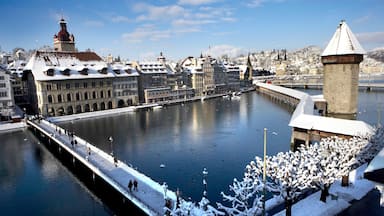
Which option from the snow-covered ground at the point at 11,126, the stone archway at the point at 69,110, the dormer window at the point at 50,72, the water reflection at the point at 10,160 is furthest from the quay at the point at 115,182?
the dormer window at the point at 50,72

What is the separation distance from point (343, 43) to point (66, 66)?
48393 millimetres

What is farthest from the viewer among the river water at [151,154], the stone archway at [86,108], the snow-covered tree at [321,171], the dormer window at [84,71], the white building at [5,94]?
the stone archway at [86,108]

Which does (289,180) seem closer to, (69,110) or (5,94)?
(69,110)

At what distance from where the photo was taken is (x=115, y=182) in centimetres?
1947

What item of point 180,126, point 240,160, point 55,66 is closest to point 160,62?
point 55,66

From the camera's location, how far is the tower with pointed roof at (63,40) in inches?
2640

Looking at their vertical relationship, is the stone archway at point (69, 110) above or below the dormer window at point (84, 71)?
below

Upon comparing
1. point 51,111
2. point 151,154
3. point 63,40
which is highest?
point 63,40

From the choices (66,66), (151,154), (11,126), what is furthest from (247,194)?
(66,66)

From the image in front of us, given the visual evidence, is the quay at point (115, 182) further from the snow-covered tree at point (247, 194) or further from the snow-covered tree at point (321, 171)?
the snow-covered tree at point (321, 171)

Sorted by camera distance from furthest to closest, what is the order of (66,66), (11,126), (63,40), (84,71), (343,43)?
(63,40), (84,71), (66,66), (11,126), (343,43)

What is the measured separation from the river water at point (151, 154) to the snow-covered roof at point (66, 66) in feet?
37.8

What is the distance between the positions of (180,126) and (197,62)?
48.6 m

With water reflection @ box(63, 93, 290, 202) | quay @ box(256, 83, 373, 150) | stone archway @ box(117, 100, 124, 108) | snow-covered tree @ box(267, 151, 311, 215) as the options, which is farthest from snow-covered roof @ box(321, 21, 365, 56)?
stone archway @ box(117, 100, 124, 108)
